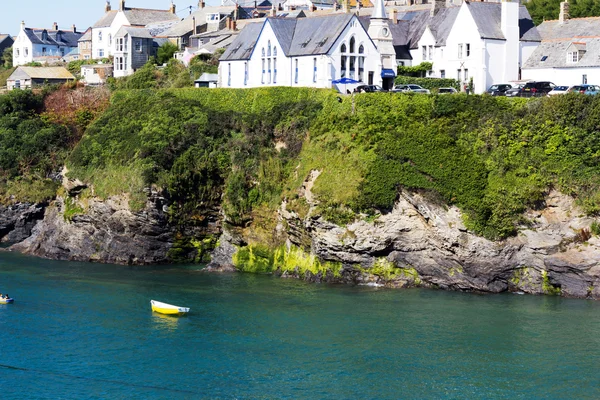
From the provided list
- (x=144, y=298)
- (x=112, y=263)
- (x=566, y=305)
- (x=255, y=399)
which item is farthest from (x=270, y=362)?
(x=112, y=263)

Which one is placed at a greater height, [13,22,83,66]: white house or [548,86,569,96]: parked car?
[13,22,83,66]: white house

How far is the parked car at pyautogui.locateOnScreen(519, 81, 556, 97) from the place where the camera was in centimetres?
7212

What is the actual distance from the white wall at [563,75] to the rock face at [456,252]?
20125mm

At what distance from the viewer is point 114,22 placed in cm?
12444

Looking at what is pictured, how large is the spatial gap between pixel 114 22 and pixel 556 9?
57.4 metres

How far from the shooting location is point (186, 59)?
105750 mm

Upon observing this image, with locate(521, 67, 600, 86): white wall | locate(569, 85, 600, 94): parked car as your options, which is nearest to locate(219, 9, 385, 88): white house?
locate(521, 67, 600, 86): white wall

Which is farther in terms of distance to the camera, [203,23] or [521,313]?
[203,23]

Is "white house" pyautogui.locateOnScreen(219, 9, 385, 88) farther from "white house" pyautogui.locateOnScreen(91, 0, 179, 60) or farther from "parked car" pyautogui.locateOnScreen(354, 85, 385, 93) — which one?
"white house" pyautogui.locateOnScreen(91, 0, 179, 60)

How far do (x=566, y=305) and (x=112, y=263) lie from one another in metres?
34.7

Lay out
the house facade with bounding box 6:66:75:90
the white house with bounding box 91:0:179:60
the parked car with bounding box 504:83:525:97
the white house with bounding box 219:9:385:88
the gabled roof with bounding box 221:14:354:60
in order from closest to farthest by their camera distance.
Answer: the parked car with bounding box 504:83:525:97 → the white house with bounding box 219:9:385:88 → the gabled roof with bounding box 221:14:354:60 → the house facade with bounding box 6:66:75:90 → the white house with bounding box 91:0:179:60

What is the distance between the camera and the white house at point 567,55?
7812 centimetres

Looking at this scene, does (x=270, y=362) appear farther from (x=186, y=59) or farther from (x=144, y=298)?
(x=186, y=59)

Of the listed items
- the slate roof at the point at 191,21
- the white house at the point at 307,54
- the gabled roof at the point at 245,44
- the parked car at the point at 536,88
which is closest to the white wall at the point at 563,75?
the parked car at the point at 536,88
